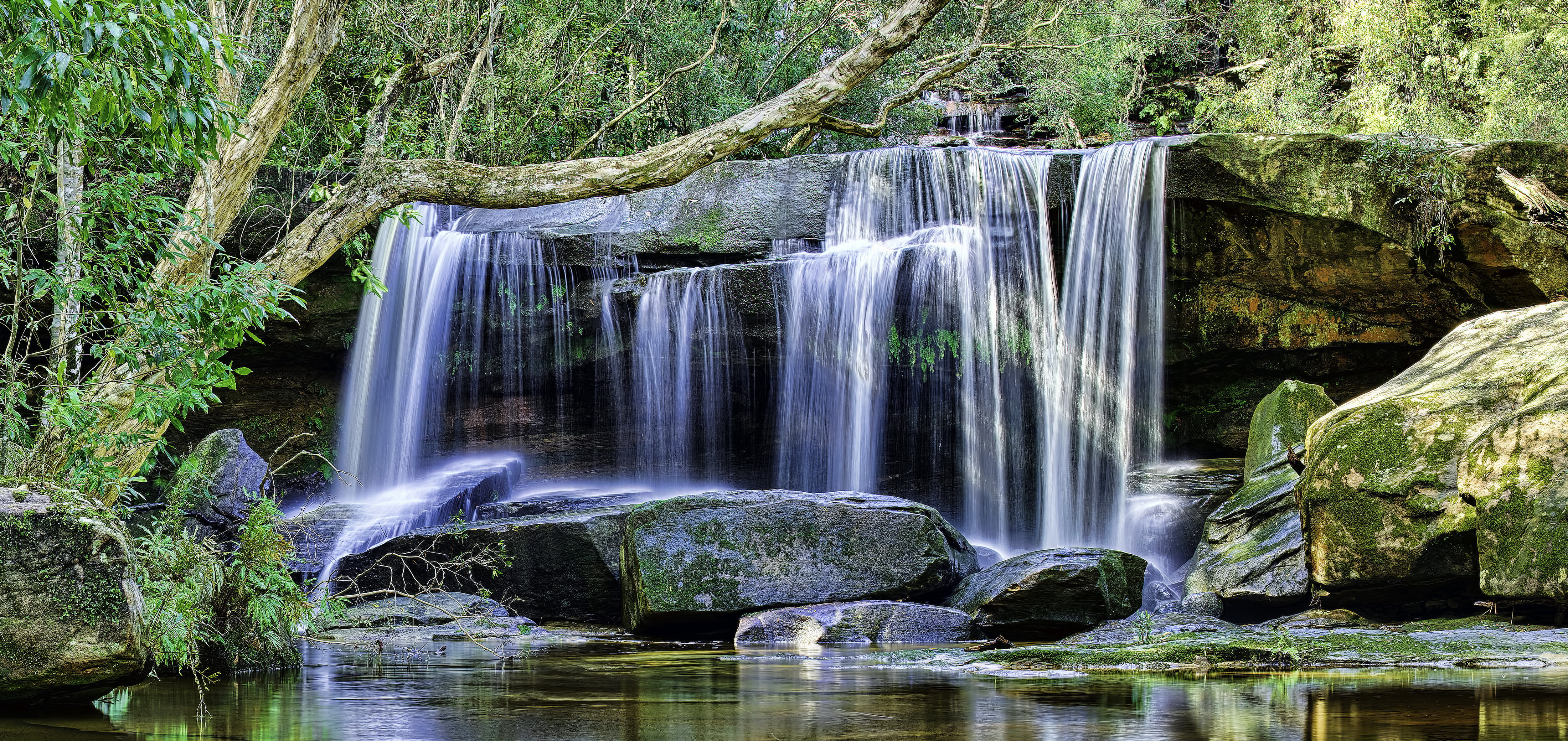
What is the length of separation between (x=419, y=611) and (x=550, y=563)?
5.03 feet

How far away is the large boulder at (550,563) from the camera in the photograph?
10242 millimetres

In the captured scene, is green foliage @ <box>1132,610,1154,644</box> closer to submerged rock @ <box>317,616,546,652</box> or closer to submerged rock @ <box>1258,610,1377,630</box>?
submerged rock @ <box>1258,610,1377,630</box>

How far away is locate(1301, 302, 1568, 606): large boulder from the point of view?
21.9ft

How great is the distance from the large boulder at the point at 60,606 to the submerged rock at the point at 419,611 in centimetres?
373

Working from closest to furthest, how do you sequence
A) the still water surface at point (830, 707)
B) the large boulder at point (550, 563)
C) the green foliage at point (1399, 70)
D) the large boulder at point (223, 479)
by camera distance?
the still water surface at point (830, 707)
the large boulder at point (550, 563)
the large boulder at point (223, 479)
the green foliage at point (1399, 70)

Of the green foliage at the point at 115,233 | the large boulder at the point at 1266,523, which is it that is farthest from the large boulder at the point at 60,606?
the large boulder at the point at 1266,523

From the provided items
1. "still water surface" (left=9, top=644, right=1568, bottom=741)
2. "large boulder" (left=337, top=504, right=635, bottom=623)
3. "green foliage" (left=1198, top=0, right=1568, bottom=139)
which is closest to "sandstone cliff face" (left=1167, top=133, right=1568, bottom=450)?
"green foliage" (left=1198, top=0, right=1568, bottom=139)

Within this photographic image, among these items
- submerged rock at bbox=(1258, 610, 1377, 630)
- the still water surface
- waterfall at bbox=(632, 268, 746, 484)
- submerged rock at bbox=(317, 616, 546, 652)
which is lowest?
submerged rock at bbox=(317, 616, 546, 652)

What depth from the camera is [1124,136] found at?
2370 centimetres

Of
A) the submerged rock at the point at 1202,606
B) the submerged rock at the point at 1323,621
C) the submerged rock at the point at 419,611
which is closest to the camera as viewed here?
the submerged rock at the point at 1323,621

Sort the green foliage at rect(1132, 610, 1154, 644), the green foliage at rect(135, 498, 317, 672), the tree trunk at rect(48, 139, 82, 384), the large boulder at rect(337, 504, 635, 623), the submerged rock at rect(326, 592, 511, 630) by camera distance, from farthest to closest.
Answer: the large boulder at rect(337, 504, 635, 623)
the submerged rock at rect(326, 592, 511, 630)
the green foliage at rect(1132, 610, 1154, 644)
the tree trunk at rect(48, 139, 82, 384)
the green foliage at rect(135, 498, 317, 672)

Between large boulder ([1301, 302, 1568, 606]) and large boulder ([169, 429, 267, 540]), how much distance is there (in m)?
8.33

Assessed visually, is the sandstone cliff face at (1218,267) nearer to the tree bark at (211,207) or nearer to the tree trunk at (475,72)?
the tree trunk at (475,72)

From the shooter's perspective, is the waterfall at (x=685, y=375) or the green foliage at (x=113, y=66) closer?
the green foliage at (x=113, y=66)
